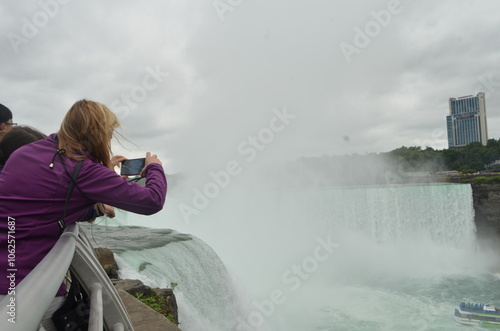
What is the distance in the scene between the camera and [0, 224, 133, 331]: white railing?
614 millimetres

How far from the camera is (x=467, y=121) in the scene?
6053cm

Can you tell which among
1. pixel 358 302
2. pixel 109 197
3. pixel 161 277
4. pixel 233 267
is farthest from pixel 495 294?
pixel 109 197

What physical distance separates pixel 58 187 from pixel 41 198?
2.1 inches

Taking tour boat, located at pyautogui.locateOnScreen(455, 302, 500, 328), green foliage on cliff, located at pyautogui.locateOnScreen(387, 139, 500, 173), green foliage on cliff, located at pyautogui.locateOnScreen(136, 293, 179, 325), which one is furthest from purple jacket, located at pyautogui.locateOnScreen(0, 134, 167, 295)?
green foliage on cliff, located at pyautogui.locateOnScreen(387, 139, 500, 173)

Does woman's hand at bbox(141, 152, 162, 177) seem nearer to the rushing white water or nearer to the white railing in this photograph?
the white railing

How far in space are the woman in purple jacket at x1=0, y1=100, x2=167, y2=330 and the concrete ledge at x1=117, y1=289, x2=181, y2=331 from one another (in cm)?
233

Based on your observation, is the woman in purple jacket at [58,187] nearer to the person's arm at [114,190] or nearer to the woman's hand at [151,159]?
the person's arm at [114,190]

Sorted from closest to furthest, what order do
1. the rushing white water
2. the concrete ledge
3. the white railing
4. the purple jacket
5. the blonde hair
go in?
the white railing, the purple jacket, the blonde hair, the concrete ledge, the rushing white water

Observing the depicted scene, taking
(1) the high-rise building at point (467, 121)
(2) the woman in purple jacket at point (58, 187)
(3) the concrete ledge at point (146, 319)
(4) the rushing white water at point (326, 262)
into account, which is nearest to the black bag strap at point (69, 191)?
(2) the woman in purple jacket at point (58, 187)

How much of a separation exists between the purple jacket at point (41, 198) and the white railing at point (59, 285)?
7 centimetres

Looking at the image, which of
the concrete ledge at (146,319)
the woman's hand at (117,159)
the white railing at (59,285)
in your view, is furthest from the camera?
the concrete ledge at (146,319)

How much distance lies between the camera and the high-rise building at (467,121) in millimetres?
51750

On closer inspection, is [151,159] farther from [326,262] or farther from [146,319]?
[326,262]

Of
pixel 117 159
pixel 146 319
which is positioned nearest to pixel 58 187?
pixel 117 159
